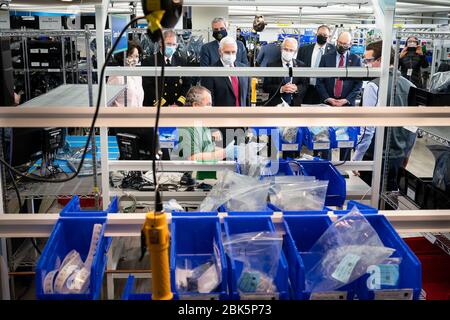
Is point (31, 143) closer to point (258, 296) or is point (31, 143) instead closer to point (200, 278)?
point (200, 278)

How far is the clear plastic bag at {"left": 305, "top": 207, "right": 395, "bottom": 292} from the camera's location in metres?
1.42

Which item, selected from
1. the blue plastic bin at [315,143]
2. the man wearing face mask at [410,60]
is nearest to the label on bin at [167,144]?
the blue plastic bin at [315,143]

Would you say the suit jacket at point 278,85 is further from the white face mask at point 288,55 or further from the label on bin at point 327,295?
the label on bin at point 327,295

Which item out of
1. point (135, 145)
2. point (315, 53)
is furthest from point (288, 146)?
point (315, 53)

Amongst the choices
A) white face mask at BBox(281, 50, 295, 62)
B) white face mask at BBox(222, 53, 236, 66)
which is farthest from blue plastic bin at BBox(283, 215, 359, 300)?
white face mask at BBox(281, 50, 295, 62)

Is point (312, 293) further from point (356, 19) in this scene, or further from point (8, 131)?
point (356, 19)

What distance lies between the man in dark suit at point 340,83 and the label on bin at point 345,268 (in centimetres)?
385

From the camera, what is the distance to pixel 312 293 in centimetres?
141

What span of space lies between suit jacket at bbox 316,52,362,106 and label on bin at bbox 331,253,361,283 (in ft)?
13.6

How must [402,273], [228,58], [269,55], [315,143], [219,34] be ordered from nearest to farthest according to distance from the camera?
1. [402,273]
2. [315,143]
3. [228,58]
4. [219,34]
5. [269,55]

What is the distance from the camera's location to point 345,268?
4.66ft

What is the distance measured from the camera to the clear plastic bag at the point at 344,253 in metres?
1.42

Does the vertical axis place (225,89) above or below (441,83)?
below

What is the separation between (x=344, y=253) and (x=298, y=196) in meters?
0.52
